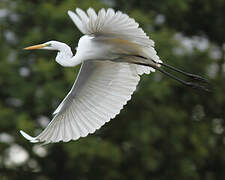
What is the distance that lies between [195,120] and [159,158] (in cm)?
186

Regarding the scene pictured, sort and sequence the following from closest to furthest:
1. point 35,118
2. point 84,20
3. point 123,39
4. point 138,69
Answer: point 84,20 < point 123,39 < point 138,69 < point 35,118

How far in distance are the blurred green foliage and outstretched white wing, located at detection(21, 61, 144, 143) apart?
507 cm

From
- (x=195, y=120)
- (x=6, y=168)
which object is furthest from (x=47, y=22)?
(x=195, y=120)

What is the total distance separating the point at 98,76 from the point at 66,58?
2.09 ft

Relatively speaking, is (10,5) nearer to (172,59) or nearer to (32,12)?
(32,12)

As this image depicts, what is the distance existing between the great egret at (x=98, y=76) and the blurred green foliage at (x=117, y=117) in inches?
201

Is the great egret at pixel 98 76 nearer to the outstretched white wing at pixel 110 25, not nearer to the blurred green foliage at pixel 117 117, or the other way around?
the outstretched white wing at pixel 110 25

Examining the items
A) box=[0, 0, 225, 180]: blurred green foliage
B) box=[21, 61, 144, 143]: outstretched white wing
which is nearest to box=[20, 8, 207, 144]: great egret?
box=[21, 61, 144, 143]: outstretched white wing

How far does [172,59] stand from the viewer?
13.8 meters

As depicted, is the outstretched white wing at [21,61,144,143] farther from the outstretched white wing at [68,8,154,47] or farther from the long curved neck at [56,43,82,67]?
the outstretched white wing at [68,8,154,47]

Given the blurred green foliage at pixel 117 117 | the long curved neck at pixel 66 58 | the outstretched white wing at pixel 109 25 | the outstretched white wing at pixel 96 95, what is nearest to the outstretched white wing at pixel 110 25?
the outstretched white wing at pixel 109 25

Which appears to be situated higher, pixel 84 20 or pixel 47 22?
pixel 47 22

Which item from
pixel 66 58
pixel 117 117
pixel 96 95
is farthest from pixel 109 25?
pixel 117 117

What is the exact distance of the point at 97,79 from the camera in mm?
7117
